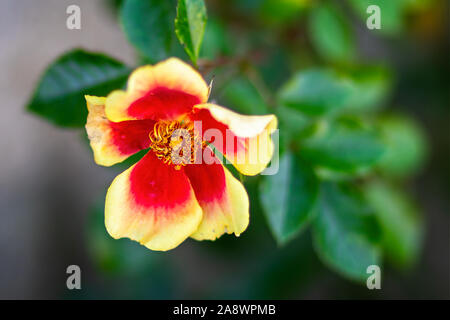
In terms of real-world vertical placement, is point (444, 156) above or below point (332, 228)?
above

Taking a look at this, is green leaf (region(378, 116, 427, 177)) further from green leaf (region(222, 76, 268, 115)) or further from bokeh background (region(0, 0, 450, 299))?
green leaf (region(222, 76, 268, 115))

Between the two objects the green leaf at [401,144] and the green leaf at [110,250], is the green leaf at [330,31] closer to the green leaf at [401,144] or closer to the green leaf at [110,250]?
the green leaf at [401,144]

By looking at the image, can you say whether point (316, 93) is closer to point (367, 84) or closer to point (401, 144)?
point (367, 84)

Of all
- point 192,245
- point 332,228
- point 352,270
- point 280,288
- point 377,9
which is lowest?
point 280,288

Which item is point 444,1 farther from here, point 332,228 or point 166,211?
point 166,211

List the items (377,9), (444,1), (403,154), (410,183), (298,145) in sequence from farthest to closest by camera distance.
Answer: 1. (410,183)
2. (444,1)
3. (403,154)
4. (377,9)
5. (298,145)
